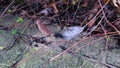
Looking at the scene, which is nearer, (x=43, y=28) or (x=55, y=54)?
(x=55, y=54)

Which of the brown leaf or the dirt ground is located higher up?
the brown leaf

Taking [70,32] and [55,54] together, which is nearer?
[55,54]

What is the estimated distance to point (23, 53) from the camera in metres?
1.34

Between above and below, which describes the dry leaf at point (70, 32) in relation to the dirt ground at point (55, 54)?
above

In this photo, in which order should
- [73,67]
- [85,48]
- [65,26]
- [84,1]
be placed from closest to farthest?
[73,67]
[85,48]
[65,26]
[84,1]

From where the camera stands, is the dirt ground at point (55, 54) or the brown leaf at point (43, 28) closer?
the dirt ground at point (55, 54)

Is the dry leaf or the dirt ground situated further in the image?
the dry leaf

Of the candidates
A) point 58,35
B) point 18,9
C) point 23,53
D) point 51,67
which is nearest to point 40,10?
point 18,9

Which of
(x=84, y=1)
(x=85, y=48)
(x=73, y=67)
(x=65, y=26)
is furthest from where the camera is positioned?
(x=84, y=1)

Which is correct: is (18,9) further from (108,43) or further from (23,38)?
(108,43)

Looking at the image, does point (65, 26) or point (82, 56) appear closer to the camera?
point (82, 56)

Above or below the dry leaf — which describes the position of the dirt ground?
below

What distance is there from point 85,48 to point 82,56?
70mm

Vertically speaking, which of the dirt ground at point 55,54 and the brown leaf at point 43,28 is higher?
the brown leaf at point 43,28
